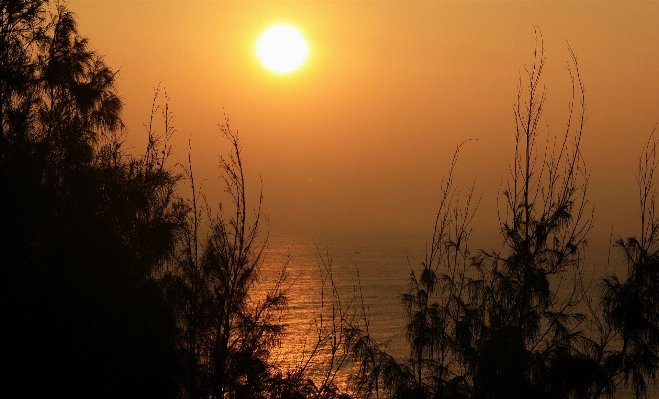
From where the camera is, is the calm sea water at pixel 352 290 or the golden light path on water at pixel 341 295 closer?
the golden light path on water at pixel 341 295

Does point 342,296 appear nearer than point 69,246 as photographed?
No

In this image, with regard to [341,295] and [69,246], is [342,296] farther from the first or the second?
[69,246]

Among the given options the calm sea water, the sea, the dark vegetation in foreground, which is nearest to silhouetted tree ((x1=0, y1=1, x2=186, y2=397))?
the dark vegetation in foreground

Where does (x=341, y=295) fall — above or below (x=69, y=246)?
below

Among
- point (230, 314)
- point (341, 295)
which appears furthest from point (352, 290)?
point (230, 314)

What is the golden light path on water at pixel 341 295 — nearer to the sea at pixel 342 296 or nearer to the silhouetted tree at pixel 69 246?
the sea at pixel 342 296

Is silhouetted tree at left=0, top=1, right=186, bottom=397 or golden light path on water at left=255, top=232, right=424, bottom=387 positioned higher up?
silhouetted tree at left=0, top=1, right=186, bottom=397

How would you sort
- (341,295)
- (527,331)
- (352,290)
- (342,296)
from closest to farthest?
1. (527,331)
2. (342,296)
3. (341,295)
4. (352,290)

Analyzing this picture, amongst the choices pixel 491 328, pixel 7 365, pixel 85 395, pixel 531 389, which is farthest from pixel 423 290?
pixel 7 365

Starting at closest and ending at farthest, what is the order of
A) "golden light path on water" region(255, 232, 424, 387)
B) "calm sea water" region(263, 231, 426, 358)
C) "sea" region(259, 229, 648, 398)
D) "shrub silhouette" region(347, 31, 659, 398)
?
"shrub silhouette" region(347, 31, 659, 398) < "sea" region(259, 229, 648, 398) < "golden light path on water" region(255, 232, 424, 387) < "calm sea water" region(263, 231, 426, 358)

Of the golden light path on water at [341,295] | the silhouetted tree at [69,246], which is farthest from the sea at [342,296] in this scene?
the silhouetted tree at [69,246]

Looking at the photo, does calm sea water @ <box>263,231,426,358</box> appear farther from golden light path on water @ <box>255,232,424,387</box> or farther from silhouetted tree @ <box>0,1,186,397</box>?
silhouetted tree @ <box>0,1,186,397</box>

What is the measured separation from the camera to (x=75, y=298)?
1050cm

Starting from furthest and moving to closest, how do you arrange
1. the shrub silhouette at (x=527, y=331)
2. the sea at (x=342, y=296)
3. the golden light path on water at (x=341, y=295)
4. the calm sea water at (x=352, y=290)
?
the calm sea water at (x=352, y=290) → the golden light path on water at (x=341, y=295) → the sea at (x=342, y=296) → the shrub silhouette at (x=527, y=331)
